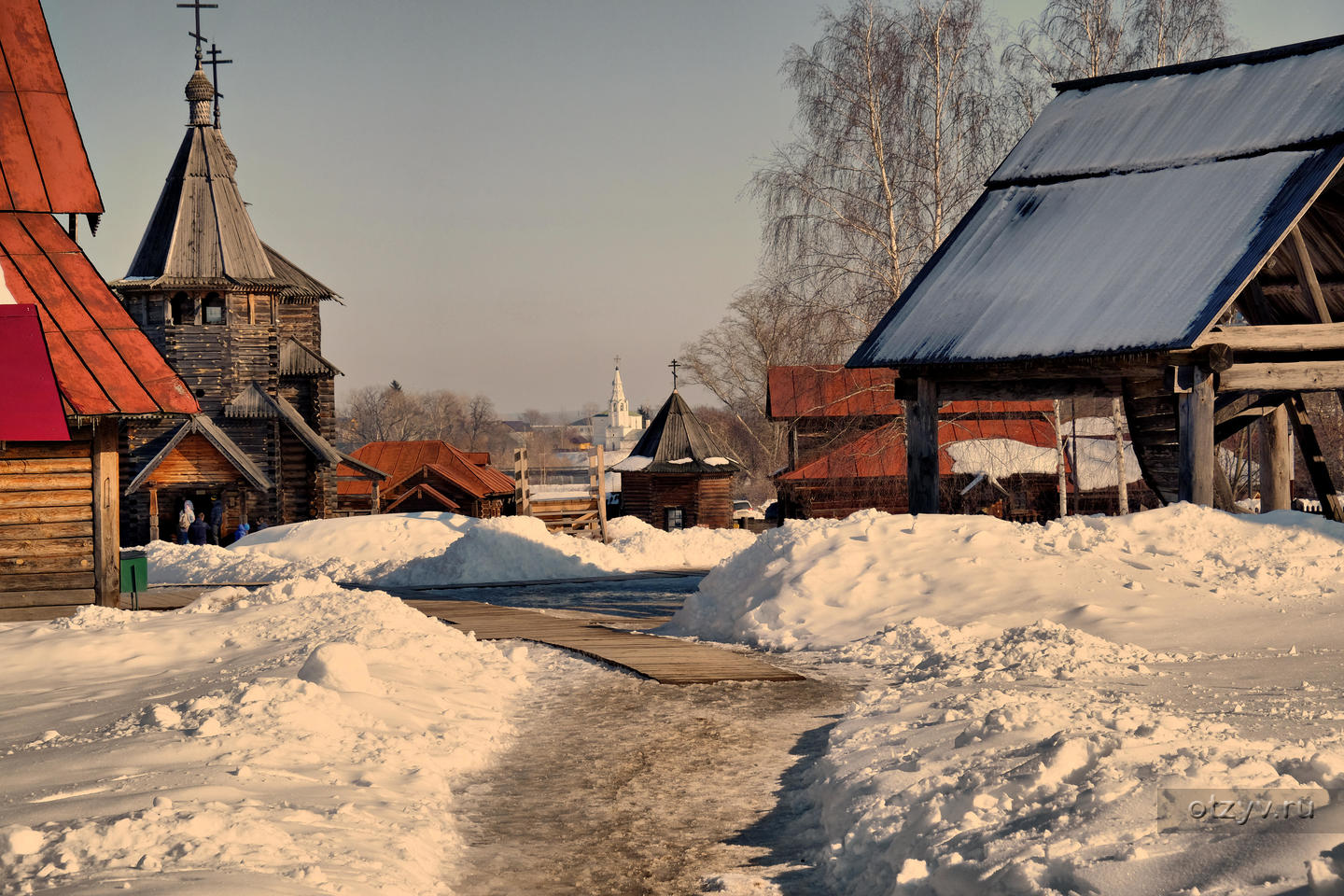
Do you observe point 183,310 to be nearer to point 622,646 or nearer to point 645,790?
point 622,646

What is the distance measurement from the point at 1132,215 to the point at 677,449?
28.9 m

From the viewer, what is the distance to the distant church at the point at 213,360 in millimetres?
35312

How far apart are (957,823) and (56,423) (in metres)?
12.2

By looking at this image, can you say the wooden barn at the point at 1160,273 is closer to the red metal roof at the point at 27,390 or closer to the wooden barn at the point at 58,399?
the wooden barn at the point at 58,399

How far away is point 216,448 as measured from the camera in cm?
3553

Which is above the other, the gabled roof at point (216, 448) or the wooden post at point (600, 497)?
the gabled roof at point (216, 448)

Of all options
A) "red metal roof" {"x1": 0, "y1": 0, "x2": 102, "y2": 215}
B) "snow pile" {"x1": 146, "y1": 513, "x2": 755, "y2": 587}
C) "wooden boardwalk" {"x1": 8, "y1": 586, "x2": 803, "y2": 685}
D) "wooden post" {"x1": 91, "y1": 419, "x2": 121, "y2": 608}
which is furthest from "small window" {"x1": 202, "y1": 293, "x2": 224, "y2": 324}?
"wooden post" {"x1": 91, "y1": 419, "x2": 121, "y2": 608}

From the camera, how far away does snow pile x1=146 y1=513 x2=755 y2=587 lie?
73.3 ft

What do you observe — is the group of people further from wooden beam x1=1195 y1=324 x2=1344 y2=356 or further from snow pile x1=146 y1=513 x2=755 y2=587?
wooden beam x1=1195 y1=324 x2=1344 y2=356

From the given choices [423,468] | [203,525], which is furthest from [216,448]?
[423,468]

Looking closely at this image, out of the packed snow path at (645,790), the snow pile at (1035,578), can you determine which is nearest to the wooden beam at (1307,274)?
the snow pile at (1035,578)

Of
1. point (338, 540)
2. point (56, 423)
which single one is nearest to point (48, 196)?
point (56, 423)

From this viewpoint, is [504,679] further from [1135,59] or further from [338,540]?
[1135,59]

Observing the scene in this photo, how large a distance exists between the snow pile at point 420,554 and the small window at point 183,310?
13.5 metres
